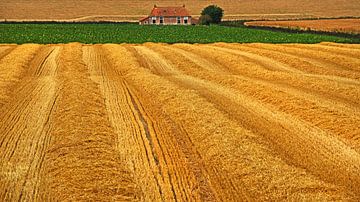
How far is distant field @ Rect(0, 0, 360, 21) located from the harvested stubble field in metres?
90.7

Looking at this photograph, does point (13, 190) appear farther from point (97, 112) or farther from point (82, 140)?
point (97, 112)

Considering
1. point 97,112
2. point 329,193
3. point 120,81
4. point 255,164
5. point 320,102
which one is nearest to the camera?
point 329,193

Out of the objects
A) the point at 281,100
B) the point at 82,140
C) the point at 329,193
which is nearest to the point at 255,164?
the point at 329,193

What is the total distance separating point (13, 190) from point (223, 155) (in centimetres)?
390

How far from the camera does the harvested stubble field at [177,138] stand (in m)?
8.24

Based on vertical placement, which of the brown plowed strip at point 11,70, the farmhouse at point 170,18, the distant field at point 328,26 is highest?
the brown plowed strip at point 11,70

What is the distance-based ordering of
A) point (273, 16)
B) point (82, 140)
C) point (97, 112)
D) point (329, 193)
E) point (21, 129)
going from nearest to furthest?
point (329, 193)
point (82, 140)
point (21, 129)
point (97, 112)
point (273, 16)

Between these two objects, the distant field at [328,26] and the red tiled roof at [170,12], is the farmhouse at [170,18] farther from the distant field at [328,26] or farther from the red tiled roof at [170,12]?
the distant field at [328,26]

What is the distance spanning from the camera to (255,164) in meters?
9.11

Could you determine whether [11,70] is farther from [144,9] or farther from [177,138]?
[144,9]

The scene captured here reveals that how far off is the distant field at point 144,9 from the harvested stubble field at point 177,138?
297 ft

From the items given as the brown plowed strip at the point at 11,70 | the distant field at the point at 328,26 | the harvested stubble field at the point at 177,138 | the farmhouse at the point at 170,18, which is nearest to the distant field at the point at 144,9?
the farmhouse at the point at 170,18

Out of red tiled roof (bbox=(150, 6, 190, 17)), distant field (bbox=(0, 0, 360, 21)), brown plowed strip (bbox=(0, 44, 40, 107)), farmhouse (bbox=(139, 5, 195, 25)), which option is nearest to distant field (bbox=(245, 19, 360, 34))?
farmhouse (bbox=(139, 5, 195, 25))

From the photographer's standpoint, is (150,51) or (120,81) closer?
(120,81)
